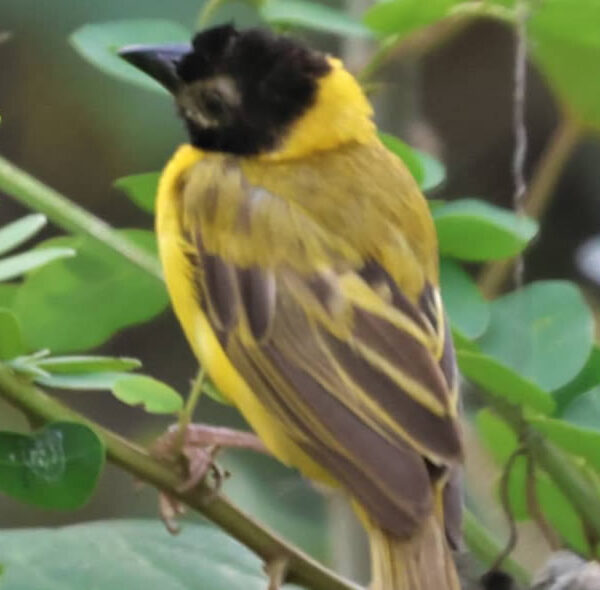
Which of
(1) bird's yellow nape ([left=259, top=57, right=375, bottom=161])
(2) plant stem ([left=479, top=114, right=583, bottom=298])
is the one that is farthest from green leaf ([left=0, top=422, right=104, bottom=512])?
(1) bird's yellow nape ([left=259, top=57, right=375, bottom=161])

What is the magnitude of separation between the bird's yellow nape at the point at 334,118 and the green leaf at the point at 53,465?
73 cm

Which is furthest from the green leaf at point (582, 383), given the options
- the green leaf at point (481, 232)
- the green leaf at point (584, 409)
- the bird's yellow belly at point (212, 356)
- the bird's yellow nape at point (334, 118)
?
the bird's yellow nape at point (334, 118)

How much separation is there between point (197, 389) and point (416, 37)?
65 cm

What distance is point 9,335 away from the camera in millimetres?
1213

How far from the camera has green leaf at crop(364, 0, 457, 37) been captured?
1.53m

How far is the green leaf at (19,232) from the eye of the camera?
128 centimetres

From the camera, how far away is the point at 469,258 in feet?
5.20

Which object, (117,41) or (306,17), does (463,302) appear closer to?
(306,17)

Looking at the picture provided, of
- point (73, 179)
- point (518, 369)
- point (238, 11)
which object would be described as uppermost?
point (518, 369)

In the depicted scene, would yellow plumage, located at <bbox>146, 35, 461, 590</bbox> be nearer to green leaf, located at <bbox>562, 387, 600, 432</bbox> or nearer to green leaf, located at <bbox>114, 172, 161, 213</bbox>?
green leaf, located at <bbox>114, 172, 161, 213</bbox>

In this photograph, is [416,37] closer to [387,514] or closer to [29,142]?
[387,514]

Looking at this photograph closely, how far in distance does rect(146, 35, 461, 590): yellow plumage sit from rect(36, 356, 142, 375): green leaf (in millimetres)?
254

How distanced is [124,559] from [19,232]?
0.29 m

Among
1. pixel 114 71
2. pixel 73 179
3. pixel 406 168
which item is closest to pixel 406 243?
pixel 406 168
